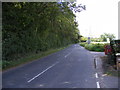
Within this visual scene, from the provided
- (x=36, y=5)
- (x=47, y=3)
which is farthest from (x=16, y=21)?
(x=47, y=3)

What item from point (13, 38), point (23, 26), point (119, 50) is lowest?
point (119, 50)

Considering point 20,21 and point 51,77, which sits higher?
point 20,21

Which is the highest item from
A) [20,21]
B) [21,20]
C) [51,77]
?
[21,20]

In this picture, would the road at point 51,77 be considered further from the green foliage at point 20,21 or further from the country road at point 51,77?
the green foliage at point 20,21

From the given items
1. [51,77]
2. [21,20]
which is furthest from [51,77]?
[21,20]

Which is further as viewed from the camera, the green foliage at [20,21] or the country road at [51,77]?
the green foliage at [20,21]

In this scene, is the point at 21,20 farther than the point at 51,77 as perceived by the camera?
Yes

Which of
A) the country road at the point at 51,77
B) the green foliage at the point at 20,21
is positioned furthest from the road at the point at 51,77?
the green foliage at the point at 20,21

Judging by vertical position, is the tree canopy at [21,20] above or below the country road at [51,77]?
above

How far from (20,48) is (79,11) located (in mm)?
8759

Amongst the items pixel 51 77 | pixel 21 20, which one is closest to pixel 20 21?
pixel 21 20

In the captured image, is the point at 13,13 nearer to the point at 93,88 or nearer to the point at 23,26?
the point at 23,26

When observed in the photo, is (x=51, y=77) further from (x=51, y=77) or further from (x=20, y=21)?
(x=20, y=21)

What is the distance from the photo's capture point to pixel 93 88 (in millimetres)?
7316
